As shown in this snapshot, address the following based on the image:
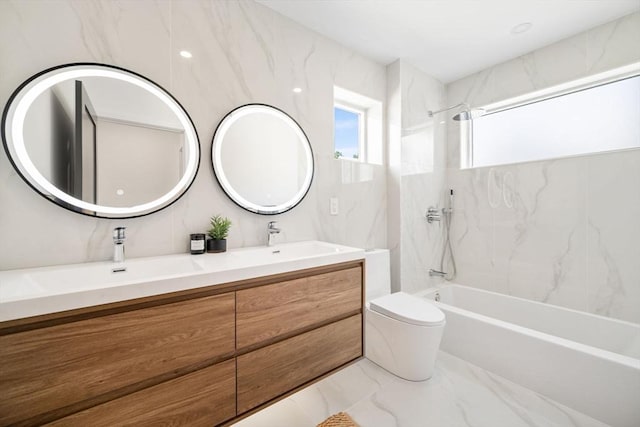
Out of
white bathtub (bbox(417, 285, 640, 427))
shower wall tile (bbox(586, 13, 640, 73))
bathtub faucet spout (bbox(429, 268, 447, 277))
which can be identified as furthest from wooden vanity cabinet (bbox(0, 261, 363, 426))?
shower wall tile (bbox(586, 13, 640, 73))

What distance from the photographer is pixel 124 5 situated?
1297 millimetres

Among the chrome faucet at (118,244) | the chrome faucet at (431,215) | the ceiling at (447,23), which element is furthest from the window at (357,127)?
the chrome faucet at (118,244)

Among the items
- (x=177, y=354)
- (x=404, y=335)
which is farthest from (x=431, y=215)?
(x=177, y=354)

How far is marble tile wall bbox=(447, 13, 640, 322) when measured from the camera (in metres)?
1.84

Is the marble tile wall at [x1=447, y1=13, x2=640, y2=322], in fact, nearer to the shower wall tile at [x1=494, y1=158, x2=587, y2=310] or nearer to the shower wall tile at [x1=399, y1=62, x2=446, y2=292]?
the shower wall tile at [x1=494, y1=158, x2=587, y2=310]

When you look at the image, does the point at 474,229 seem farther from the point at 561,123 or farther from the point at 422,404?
the point at 422,404

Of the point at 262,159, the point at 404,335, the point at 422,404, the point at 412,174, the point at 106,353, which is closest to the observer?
the point at 106,353

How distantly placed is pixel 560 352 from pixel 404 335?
34.0 inches

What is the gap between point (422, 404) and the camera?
1.47 metres

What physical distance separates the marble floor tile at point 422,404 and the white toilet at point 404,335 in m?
0.09

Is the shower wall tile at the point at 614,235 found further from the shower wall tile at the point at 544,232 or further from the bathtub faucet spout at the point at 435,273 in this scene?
the bathtub faucet spout at the point at 435,273

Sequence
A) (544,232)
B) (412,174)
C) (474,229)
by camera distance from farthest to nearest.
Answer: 1. (474,229)
2. (412,174)
3. (544,232)

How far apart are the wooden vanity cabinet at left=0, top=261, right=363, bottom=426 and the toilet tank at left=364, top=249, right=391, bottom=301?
540mm

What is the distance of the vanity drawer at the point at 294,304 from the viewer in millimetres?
1179
